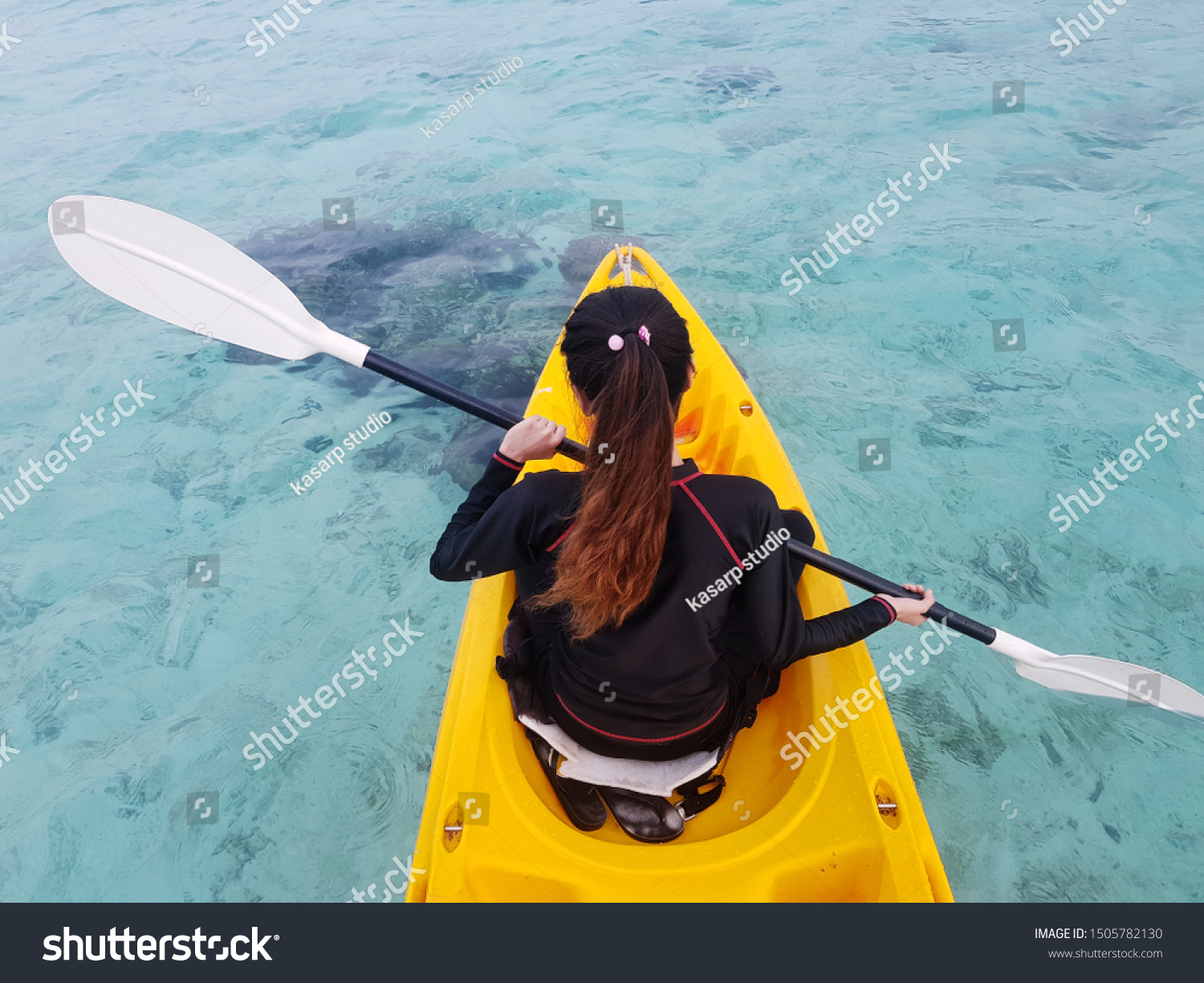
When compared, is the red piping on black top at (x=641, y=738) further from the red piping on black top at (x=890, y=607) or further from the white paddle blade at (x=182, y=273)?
the white paddle blade at (x=182, y=273)

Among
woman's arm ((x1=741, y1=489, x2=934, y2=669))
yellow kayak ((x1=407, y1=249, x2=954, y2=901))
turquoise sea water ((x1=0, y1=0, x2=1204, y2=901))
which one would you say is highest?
woman's arm ((x1=741, y1=489, x2=934, y2=669))

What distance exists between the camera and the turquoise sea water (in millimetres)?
2520

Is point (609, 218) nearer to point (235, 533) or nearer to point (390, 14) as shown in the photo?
point (235, 533)

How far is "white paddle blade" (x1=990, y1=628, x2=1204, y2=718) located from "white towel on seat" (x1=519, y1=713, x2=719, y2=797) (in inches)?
40.8

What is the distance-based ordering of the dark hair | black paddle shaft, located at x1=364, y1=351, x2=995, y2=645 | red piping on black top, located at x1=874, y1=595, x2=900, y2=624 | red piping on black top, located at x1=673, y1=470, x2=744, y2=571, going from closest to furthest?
the dark hair → red piping on black top, located at x1=673, y1=470, x2=744, y2=571 → red piping on black top, located at x1=874, y1=595, x2=900, y2=624 → black paddle shaft, located at x1=364, y1=351, x2=995, y2=645

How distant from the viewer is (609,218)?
5.78 m

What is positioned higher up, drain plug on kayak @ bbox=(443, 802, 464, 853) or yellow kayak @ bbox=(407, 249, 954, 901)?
drain plug on kayak @ bbox=(443, 802, 464, 853)

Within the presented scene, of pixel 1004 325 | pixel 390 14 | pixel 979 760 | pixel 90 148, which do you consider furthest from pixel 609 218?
pixel 390 14

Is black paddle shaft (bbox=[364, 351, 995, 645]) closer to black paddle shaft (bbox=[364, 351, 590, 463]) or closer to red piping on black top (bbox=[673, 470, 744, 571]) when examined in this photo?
black paddle shaft (bbox=[364, 351, 590, 463])

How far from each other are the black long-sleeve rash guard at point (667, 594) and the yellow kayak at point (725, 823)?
0.76 feet

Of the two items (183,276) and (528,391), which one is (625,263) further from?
(183,276)

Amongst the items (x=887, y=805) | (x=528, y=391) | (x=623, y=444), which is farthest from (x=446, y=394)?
(x=528, y=391)

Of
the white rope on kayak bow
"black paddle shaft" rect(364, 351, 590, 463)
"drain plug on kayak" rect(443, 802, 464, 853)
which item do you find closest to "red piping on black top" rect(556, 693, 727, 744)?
"drain plug on kayak" rect(443, 802, 464, 853)
